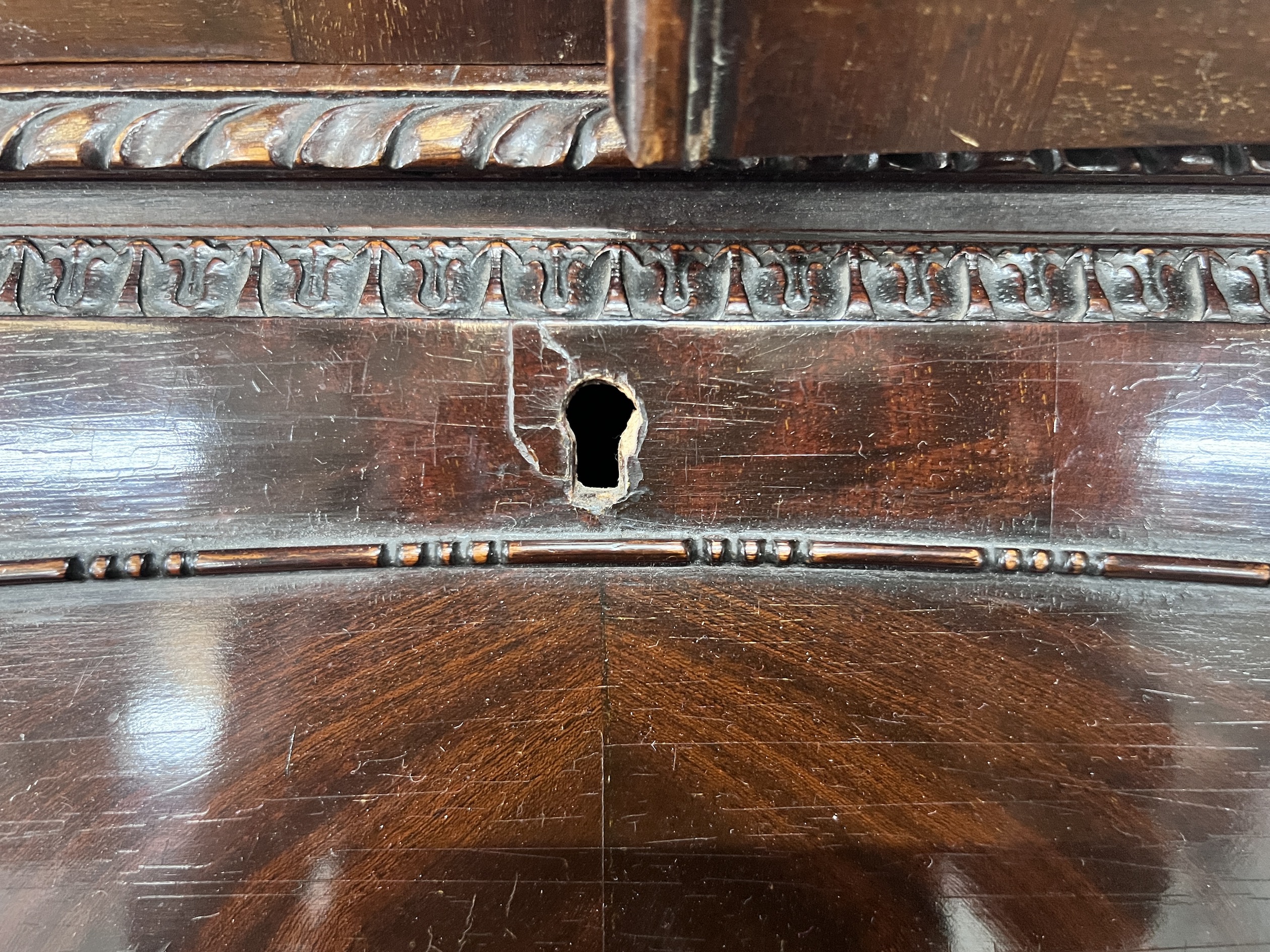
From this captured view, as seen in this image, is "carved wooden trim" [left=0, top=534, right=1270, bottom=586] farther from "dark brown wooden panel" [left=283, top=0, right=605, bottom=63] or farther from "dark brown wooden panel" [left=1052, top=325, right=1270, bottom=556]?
"dark brown wooden panel" [left=283, top=0, right=605, bottom=63]

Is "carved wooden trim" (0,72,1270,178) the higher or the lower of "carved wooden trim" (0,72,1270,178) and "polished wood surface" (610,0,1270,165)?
the higher

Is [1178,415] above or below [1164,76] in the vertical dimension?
below

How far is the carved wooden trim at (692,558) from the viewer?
40 cm

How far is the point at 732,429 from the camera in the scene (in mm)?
411

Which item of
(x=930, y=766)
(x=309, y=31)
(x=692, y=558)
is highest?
(x=309, y=31)

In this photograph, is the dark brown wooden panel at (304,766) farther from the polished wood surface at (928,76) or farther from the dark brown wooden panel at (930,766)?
the polished wood surface at (928,76)

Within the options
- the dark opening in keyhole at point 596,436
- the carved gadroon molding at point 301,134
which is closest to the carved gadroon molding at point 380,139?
the carved gadroon molding at point 301,134

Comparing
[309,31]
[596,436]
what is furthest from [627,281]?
[309,31]

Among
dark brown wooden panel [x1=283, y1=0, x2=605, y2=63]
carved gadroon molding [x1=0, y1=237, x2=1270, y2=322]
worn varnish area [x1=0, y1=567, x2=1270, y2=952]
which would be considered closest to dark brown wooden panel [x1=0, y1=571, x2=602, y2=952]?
worn varnish area [x1=0, y1=567, x2=1270, y2=952]

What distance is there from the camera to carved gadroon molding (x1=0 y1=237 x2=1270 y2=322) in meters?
0.40

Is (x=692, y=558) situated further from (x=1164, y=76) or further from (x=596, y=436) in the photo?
(x=1164, y=76)

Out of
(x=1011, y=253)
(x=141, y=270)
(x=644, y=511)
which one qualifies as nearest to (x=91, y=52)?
(x=141, y=270)

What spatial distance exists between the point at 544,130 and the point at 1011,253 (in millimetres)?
250

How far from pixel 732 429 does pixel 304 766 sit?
272 mm
